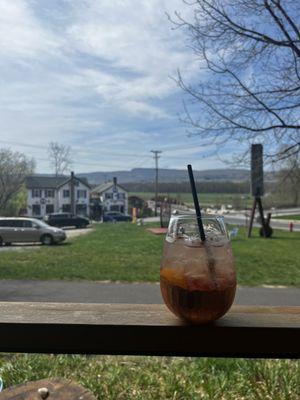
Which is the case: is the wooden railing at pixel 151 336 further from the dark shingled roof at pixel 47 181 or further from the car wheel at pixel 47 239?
the dark shingled roof at pixel 47 181

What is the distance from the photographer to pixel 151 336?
135 centimetres

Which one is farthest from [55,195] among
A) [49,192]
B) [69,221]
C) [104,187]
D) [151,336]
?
[151,336]

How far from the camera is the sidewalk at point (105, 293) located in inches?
289

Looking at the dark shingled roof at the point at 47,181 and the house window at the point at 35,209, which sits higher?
the dark shingled roof at the point at 47,181

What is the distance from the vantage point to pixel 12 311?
1.50 meters

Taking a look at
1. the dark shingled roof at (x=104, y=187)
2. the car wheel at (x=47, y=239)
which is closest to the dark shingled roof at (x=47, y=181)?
the dark shingled roof at (x=104, y=187)

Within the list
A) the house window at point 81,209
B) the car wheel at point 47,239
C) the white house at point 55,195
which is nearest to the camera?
the car wheel at point 47,239

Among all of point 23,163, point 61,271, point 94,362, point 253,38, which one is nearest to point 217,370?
point 94,362

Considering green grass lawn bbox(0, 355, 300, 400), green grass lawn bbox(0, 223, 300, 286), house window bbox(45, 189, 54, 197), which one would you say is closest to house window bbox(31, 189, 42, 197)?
house window bbox(45, 189, 54, 197)

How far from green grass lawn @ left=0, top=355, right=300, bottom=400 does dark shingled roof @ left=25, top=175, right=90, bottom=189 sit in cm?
6691

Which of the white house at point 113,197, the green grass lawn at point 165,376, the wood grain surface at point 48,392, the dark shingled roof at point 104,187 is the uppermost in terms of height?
the dark shingled roof at point 104,187

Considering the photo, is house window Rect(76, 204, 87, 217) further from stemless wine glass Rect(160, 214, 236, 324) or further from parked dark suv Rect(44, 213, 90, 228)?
stemless wine glass Rect(160, 214, 236, 324)

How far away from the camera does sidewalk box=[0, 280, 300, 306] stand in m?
7.33

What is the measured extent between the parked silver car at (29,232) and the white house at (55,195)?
Answer: 44573 millimetres
